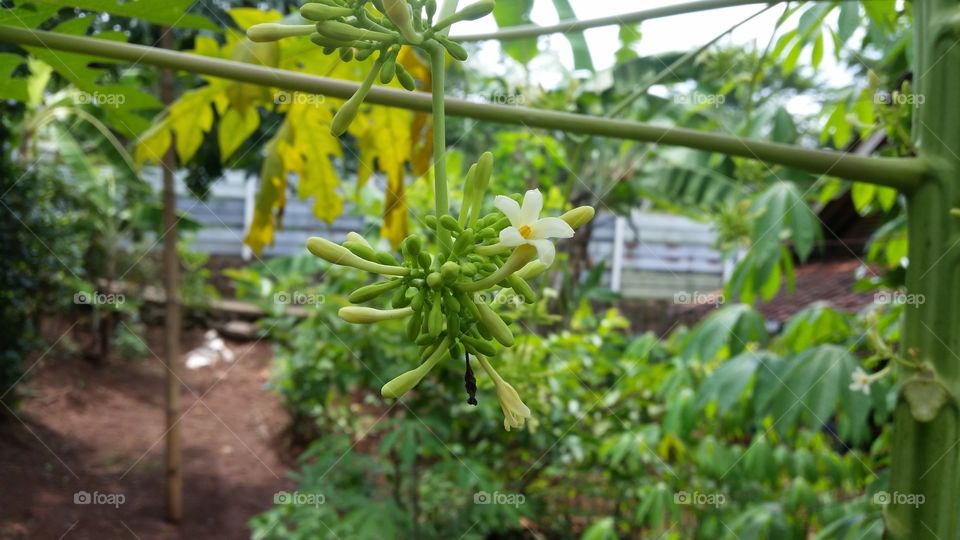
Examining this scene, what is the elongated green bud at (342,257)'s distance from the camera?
28 centimetres

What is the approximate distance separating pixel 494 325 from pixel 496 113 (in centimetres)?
30

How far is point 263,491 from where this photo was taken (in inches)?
113

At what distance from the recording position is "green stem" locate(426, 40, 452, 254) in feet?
0.90

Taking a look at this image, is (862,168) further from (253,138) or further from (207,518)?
(207,518)

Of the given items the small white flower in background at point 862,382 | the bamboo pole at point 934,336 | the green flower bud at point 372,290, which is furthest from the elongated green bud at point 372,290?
the small white flower in background at point 862,382

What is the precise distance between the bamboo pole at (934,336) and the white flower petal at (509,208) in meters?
0.40

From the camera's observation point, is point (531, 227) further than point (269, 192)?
No

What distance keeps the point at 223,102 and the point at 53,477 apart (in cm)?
200

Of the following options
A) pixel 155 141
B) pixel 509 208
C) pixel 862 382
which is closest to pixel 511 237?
pixel 509 208

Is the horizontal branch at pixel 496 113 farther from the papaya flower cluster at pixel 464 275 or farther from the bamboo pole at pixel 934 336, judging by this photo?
the papaya flower cluster at pixel 464 275

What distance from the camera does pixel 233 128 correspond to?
100 cm

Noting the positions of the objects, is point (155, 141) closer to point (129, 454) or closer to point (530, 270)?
point (530, 270)

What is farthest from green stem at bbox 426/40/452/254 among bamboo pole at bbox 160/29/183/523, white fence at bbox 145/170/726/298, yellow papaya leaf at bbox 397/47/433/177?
white fence at bbox 145/170/726/298

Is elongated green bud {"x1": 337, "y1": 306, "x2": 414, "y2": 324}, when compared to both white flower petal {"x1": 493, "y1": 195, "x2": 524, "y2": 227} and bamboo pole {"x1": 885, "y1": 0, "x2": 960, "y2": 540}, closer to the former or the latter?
white flower petal {"x1": 493, "y1": 195, "x2": 524, "y2": 227}
